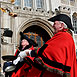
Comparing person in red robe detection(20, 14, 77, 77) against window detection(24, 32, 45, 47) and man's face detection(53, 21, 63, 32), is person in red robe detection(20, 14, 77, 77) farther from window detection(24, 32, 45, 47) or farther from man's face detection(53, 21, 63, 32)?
window detection(24, 32, 45, 47)

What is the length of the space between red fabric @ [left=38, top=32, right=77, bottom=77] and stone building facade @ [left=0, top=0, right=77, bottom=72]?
6852 millimetres

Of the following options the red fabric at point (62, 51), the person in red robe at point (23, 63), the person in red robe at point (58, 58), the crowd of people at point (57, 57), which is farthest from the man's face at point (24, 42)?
the red fabric at point (62, 51)

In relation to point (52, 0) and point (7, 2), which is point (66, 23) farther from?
point (52, 0)

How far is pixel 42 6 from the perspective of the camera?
13.2 metres

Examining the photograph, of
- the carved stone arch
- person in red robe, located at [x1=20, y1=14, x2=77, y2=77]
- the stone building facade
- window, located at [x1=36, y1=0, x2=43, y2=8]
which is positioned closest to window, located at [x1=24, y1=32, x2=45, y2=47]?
the stone building facade

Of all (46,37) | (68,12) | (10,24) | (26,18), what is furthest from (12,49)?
(68,12)

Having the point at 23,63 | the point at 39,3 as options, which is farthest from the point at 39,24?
the point at 23,63

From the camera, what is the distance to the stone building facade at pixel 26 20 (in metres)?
9.17

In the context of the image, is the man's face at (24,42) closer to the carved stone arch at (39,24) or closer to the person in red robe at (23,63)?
the person in red robe at (23,63)

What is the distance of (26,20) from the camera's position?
10.5 m

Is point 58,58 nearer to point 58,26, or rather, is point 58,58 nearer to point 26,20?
point 58,26

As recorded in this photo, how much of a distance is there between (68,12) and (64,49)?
10361mm

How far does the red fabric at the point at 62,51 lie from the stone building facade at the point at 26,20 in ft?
22.5

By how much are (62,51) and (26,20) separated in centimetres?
851
